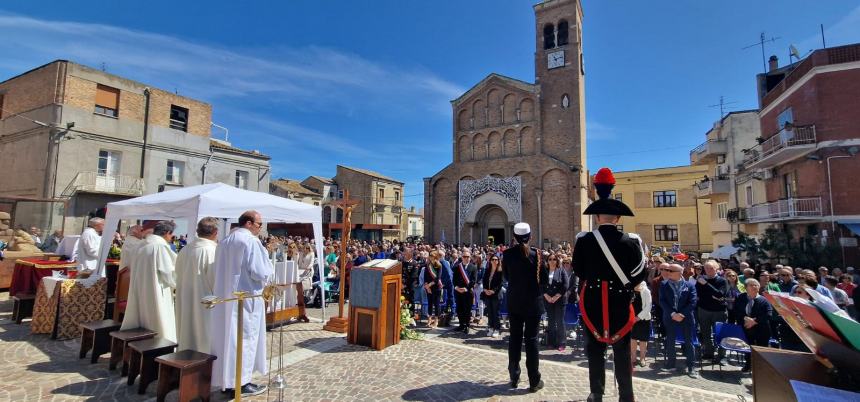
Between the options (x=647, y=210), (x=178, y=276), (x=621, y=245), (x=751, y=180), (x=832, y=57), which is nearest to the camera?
(x=621, y=245)

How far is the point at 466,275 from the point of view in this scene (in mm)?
8305

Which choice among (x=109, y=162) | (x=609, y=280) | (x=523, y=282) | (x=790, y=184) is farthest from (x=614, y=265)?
(x=109, y=162)

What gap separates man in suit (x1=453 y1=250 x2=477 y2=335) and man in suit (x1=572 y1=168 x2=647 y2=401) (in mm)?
4278

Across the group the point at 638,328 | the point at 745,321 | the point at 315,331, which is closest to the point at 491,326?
the point at 638,328

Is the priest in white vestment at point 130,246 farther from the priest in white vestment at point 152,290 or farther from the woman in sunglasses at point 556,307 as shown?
the woman in sunglasses at point 556,307

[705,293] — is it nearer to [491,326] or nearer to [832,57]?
[491,326]

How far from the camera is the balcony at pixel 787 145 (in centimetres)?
1518

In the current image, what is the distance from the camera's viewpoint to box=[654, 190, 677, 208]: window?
35344 mm

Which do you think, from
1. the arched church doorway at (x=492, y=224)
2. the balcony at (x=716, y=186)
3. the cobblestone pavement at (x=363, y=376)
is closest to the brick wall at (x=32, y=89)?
the cobblestone pavement at (x=363, y=376)

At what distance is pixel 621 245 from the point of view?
3.49m

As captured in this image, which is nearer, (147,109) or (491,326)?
(491,326)

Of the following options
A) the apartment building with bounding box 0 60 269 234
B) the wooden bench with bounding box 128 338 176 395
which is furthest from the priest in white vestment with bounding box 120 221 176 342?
the apartment building with bounding box 0 60 269 234

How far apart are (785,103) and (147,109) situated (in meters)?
31.9

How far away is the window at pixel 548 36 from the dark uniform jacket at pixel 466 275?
2423 cm
